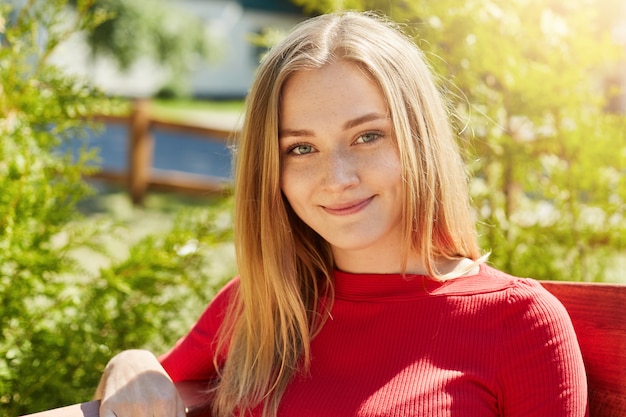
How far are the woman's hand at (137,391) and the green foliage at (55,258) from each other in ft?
1.56

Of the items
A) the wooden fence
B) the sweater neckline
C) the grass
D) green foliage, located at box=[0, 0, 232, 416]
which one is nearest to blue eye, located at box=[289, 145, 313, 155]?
the sweater neckline

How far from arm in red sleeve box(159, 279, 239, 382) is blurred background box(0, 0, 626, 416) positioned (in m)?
0.43

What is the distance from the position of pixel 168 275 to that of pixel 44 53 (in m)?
0.78

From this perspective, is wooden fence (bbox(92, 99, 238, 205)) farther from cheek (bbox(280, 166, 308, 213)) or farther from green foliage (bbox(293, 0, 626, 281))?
cheek (bbox(280, 166, 308, 213))

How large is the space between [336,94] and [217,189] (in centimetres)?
144

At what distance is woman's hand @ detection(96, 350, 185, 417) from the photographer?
1467mm

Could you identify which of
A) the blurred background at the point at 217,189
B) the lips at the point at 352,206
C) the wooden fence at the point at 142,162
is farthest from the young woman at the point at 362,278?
the wooden fence at the point at 142,162

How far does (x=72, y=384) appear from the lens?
2.15 meters

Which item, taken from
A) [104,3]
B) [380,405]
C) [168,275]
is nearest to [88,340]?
[168,275]

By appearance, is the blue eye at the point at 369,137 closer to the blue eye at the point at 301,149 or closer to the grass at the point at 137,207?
the blue eye at the point at 301,149

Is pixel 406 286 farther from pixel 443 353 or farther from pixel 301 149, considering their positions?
pixel 301 149

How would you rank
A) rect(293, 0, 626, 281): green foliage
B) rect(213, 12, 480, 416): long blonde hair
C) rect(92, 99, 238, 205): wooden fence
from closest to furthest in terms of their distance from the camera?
rect(213, 12, 480, 416): long blonde hair
rect(293, 0, 626, 281): green foliage
rect(92, 99, 238, 205): wooden fence

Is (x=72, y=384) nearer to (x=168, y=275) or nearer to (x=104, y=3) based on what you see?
(x=168, y=275)

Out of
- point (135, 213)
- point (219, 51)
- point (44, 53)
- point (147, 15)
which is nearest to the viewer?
point (44, 53)
